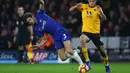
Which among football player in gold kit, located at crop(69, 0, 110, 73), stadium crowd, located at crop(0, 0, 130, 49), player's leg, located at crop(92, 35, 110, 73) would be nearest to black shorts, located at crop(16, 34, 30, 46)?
stadium crowd, located at crop(0, 0, 130, 49)

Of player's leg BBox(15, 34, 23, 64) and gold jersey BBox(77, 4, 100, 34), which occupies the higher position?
gold jersey BBox(77, 4, 100, 34)

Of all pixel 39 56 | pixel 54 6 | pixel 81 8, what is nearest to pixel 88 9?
pixel 81 8

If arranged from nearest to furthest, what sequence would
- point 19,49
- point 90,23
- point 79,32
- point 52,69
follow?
1. point 90,23
2. point 52,69
3. point 19,49
4. point 79,32

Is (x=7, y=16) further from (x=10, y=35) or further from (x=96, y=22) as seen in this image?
(x=96, y=22)

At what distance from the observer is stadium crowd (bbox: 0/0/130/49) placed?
72.2 feet

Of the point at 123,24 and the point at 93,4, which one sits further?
the point at 123,24

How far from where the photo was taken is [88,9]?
1352 centimetres

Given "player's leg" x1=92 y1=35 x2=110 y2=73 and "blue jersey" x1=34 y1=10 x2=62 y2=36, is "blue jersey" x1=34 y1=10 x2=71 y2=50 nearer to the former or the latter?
"blue jersey" x1=34 y1=10 x2=62 y2=36

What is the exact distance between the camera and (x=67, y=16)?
24062 millimetres

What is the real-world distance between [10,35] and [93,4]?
1005cm

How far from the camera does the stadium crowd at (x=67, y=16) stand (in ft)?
72.2

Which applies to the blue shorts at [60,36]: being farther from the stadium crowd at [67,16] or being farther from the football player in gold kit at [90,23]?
the stadium crowd at [67,16]

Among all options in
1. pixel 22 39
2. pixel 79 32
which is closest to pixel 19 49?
pixel 22 39

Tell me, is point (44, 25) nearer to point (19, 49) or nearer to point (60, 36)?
point (60, 36)
